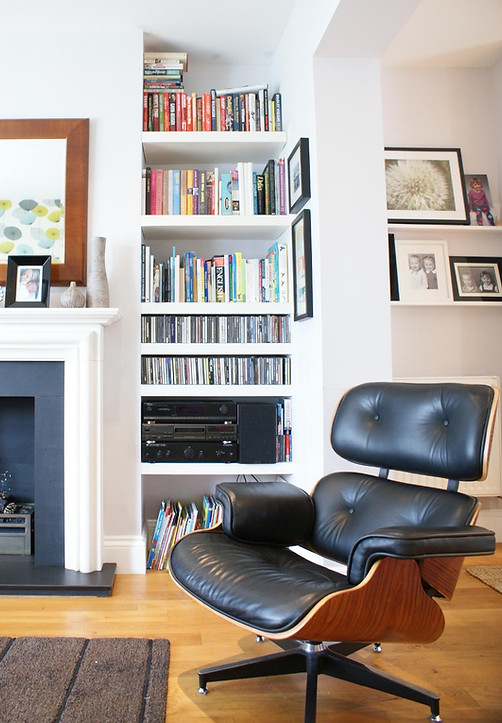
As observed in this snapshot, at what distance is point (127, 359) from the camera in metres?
2.71

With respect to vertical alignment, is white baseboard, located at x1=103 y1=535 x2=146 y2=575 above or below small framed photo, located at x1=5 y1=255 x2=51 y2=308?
below

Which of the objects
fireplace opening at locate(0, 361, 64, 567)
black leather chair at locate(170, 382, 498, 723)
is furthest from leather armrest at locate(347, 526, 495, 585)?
fireplace opening at locate(0, 361, 64, 567)

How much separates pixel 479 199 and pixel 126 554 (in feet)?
8.79

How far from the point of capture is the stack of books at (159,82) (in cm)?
282

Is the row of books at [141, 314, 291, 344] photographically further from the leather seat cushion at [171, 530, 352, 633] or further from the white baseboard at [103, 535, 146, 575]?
the leather seat cushion at [171, 530, 352, 633]

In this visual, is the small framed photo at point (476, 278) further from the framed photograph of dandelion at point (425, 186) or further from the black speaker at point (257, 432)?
the black speaker at point (257, 432)

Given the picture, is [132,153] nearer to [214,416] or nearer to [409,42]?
[214,416]

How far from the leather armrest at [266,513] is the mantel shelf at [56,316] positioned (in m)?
1.11

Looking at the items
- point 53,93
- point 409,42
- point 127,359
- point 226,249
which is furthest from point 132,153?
point 409,42

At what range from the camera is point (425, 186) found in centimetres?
307

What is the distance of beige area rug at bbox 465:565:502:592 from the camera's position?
2.40 m

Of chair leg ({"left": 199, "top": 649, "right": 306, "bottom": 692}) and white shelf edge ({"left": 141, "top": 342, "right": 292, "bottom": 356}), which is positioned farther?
white shelf edge ({"left": 141, "top": 342, "right": 292, "bottom": 356})

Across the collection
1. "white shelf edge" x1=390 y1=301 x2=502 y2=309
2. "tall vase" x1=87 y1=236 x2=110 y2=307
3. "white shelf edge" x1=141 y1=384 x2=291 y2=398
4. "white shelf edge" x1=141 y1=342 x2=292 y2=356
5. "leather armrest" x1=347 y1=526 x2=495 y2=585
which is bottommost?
"leather armrest" x1=347 y1=526 x2=495 y2=585

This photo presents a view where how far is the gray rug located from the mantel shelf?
1.29m
